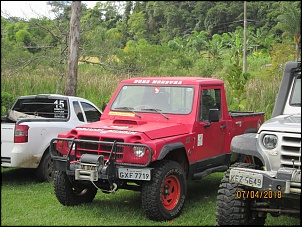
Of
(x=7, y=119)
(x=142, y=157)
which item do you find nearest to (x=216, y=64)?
(x=7, y=119)

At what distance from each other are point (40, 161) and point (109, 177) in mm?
2580

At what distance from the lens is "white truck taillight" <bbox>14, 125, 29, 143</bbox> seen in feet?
25.4

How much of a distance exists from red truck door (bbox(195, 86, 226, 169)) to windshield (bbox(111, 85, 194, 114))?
0.82ft

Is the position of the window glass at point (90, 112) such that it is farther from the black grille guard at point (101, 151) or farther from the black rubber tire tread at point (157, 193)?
the black rubber tire tread at point (157, 193)

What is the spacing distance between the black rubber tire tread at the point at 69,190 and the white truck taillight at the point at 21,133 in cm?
128

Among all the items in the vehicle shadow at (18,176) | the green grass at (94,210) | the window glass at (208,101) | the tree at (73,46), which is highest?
the tree at (73,46)

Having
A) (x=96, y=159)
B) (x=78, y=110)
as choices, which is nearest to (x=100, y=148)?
(x=96, y=159)

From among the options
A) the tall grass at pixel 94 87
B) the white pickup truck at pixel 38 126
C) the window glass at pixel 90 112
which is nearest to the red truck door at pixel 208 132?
the white pickup truck at pixel 38 126

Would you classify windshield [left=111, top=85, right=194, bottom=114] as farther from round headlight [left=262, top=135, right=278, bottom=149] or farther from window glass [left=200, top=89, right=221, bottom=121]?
round headlight [left=262, top=135, right=278, bottom=149]

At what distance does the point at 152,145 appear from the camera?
6.07 metres

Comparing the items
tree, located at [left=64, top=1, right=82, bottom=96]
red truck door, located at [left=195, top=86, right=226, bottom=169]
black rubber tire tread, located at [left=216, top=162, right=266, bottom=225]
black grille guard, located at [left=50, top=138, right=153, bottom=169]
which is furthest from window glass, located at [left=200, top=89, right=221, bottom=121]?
tree, located at [left=64, top=1, right=82, bottom=96]

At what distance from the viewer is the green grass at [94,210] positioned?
6.12m
